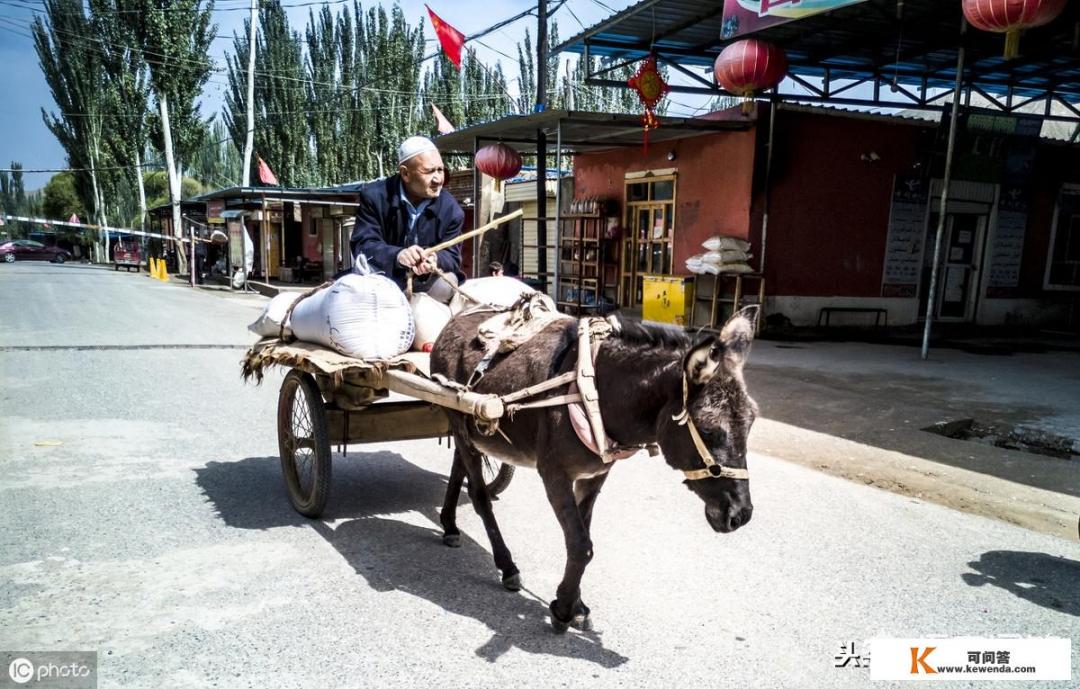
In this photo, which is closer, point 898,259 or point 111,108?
point 898,259

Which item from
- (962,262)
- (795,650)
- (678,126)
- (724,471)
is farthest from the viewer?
(962,262)

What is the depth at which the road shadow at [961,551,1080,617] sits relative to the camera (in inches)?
128

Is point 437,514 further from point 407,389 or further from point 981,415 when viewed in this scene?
point 981,415

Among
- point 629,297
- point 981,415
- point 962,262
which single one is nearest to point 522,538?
point 981,415

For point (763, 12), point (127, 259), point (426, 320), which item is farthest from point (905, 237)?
point (127, 259)

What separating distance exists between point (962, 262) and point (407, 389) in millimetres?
14217

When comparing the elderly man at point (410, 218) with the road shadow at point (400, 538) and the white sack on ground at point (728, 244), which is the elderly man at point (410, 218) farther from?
the white sack on ground at point (728, 244)

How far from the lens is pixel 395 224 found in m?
4.32

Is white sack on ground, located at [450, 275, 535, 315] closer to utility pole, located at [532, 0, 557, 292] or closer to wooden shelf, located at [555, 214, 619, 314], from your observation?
utility pole, located at [532, 0, 557, 292]

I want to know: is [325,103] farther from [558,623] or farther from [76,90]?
[558,623]

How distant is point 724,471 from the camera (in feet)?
7.47

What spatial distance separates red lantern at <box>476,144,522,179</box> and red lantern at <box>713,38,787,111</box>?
13.1 feet

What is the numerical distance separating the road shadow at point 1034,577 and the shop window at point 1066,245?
13.8 metres

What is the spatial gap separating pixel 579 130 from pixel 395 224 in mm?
8960
